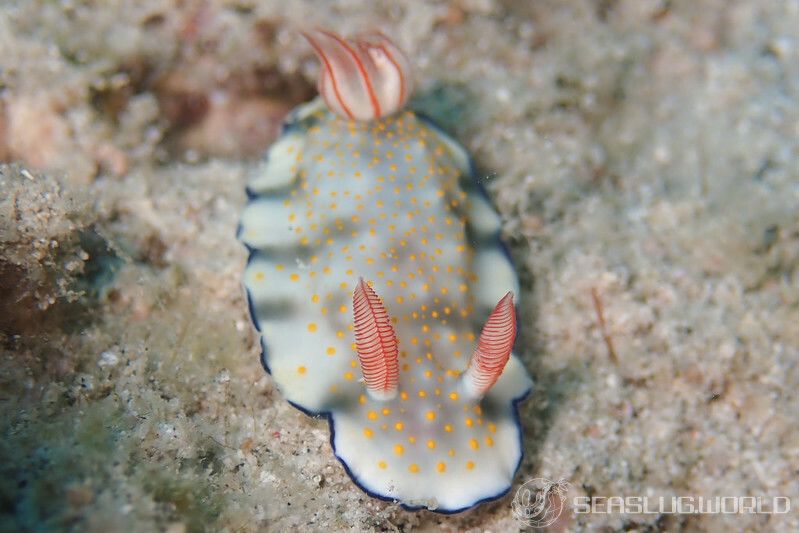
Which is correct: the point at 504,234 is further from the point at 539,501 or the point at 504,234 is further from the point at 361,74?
the point at 539,501

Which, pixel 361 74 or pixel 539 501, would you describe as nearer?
pixel 539 501

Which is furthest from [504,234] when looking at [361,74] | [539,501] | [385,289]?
[539,501]

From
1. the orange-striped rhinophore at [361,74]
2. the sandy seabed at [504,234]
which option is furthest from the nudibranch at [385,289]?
the sandy seabed at [504,234]

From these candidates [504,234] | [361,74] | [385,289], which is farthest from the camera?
[504,234]

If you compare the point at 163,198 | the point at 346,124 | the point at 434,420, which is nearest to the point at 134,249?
the point at 163,198

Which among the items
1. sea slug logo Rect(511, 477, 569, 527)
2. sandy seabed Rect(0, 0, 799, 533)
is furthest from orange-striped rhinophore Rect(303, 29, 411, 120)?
sea slug logo Rect(511, 477, 569, 527)

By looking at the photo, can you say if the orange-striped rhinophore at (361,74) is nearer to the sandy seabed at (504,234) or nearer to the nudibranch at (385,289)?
the nudibranch at (385,289)

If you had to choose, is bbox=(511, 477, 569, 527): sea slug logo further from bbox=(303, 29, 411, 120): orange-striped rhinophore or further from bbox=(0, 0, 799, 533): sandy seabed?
bbox=(303, 29, 411, 120): orange-striped rhinophore
